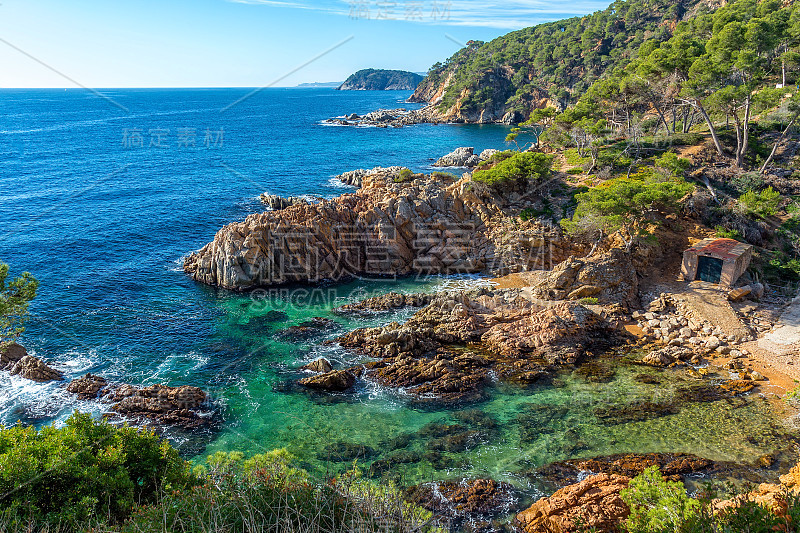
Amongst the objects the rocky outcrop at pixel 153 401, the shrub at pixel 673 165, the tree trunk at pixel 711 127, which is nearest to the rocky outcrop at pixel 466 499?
the rocky outcrop at pixel 153 401

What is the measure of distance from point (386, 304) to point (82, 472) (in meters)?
24.5

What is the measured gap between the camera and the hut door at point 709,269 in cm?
3344

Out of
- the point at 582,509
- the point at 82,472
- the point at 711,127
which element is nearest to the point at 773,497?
the point at 582,509

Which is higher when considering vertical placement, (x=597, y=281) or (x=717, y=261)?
(x=717, y=261)

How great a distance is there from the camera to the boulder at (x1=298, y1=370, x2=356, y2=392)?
26.6 metres

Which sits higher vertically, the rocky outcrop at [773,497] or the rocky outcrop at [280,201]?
the rocky outcrop at [280,201]

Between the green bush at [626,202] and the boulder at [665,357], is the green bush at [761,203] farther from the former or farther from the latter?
the boulder at [665,357]

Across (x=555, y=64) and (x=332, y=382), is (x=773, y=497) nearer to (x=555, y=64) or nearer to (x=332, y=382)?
(x=332, y=382)

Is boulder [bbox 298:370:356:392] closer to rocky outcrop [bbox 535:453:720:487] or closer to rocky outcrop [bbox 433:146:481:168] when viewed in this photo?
rocky outcrop [bbox 535:453:720:487]

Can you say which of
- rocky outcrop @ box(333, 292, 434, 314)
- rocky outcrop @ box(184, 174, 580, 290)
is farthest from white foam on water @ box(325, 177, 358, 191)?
rocky outcrop @ box(333, 292, 434, 314)

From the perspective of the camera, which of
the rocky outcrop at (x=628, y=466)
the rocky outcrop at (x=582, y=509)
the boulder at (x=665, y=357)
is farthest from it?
the boulder at (x=665, y=357)

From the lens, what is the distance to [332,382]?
26.7 metres

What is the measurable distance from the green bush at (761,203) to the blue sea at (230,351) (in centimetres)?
2066

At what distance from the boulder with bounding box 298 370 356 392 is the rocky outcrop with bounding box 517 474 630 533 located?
1216 cm
